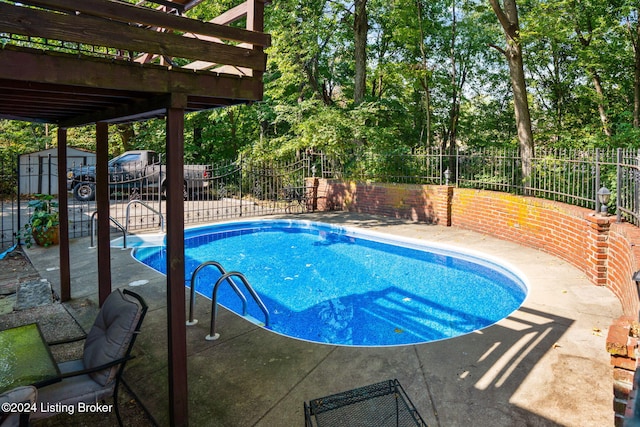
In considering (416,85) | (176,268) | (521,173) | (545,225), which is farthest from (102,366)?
(416,85)

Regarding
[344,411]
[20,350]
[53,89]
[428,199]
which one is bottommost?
[344,411]

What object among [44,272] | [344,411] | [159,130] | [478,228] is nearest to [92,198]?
[159,130]

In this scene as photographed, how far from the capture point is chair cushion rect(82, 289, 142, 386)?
2975mm

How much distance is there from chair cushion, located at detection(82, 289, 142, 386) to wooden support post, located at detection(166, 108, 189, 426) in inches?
10.7

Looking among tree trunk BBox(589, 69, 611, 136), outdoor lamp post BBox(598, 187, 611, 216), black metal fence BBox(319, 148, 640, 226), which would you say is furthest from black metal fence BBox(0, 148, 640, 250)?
tree trunk BBox(589, 69, 611, 136)

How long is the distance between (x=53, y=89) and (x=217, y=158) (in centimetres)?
1924

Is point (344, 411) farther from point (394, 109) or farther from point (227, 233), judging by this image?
point (394, 109)

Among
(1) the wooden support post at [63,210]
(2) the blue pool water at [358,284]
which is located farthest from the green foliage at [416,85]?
(1) the wooden support post at [63,210]

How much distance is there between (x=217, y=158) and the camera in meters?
21.8

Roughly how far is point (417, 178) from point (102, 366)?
10410mm

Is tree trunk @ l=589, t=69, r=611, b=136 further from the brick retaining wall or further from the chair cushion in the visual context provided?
the chair cushion

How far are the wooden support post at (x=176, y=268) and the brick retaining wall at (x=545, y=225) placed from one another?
264 centimetres

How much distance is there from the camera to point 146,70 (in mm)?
2896

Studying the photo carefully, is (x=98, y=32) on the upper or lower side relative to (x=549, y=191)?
upper
